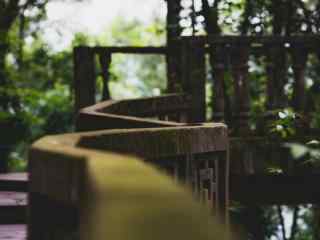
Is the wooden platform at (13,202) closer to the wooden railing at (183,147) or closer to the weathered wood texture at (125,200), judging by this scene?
the wooden railing at (183,147)

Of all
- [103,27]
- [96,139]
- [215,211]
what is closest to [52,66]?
[215,211]

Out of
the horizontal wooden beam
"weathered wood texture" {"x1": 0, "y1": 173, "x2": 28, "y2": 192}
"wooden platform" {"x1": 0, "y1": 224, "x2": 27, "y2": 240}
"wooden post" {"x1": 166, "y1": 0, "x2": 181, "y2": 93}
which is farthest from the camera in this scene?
"wooden post" {"x1": 166, "y1": 0, "x2": 181, "y2": 93}

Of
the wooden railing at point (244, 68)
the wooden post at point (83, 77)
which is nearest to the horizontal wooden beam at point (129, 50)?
the wooden post at point (83, 77)

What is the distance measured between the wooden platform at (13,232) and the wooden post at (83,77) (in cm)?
292

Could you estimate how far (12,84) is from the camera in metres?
13.4

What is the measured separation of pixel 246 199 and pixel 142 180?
269 inches

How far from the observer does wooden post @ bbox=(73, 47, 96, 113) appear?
916 cm

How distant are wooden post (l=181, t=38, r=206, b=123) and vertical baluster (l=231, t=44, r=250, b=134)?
0.33 metres

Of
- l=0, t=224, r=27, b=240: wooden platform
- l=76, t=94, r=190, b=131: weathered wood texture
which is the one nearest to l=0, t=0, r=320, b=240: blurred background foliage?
l=76, t=94, r=190, b=131: weathered wood texture

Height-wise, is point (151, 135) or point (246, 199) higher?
point (151, 135)

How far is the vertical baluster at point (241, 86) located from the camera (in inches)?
328

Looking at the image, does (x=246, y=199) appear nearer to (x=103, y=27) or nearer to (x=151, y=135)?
(x=151, y=135)

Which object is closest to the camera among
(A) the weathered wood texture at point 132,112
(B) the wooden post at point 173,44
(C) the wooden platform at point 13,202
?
(A) the weathered wood texture at point 132,112

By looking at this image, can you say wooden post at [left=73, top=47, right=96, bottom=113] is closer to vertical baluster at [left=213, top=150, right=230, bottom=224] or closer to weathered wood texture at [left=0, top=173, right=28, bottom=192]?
weathered wood texture at [left=0, top=173, right=28, bottom=192]
